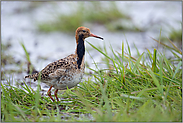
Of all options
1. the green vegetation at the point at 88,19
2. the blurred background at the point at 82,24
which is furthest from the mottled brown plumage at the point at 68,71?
the green vegetation at the point at 88,19

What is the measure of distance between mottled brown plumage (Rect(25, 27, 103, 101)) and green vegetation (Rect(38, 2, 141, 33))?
4.58 metres

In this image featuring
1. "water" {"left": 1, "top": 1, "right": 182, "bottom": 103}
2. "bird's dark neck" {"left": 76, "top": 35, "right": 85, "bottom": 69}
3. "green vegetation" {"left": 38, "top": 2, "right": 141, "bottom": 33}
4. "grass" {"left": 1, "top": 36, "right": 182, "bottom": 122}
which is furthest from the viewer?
"green vegetation" {"left": 38, "top": 2, "right": 141, "bottom": 33}

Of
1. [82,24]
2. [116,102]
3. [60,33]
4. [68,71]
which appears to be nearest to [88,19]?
[82,24]

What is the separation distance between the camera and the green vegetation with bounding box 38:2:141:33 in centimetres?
950

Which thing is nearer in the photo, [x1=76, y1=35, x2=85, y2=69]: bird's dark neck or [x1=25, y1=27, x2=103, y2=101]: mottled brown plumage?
[x1=25, y1=27, x2=103, y2=101]: mottled brown plumage

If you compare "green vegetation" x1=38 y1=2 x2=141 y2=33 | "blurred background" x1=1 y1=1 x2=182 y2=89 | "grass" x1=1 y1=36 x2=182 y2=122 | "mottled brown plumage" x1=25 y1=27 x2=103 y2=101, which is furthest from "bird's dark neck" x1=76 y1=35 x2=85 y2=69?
"green vegetation" x1=38 y1=2 x2=141 y2=33

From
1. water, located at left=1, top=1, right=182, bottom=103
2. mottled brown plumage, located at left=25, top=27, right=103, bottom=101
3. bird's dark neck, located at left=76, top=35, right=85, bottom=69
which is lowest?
mottled brown plumage, located at left=25, top=27, right=103, bottom=101

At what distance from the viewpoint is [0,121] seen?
3893 mm

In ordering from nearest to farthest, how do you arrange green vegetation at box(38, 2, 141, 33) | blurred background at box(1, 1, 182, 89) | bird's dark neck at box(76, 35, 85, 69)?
bird's dark neck at box(76, 35, 85, 69) → blurred background at box(1, 1, 182, 89) → green vegetation at box(38, 2, 141, 33)

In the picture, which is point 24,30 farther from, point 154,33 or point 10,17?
point 154,33

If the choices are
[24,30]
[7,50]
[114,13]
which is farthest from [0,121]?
[114,13]

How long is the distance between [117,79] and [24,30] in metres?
6.08

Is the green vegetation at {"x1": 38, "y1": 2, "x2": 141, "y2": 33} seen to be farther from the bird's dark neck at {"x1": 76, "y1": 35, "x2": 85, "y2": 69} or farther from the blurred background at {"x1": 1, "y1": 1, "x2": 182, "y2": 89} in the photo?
the bird's dark neck at {"x1": 76, "y1": 35, "x2": 85, "y2": 69}

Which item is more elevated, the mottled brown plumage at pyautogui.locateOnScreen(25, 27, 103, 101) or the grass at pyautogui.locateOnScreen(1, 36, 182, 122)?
the mottled brown plumage at pyautogui.locateOnScreen(25, 27, 103, 101)
